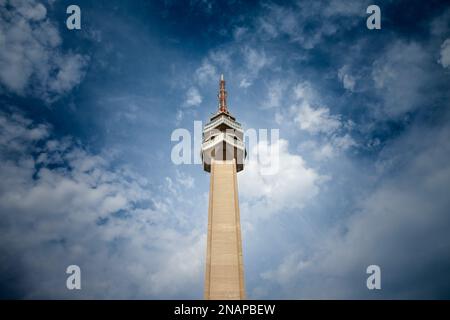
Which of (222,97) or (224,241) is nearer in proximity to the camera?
(224,241)

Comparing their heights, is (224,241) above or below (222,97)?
below

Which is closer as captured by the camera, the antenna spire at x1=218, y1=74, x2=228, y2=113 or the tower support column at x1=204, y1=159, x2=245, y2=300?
the tower support column at x1=204, y1=159, x2=245, y2=300

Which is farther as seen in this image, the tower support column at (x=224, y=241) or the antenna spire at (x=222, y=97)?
the antenna spire at (x=222, y=97)

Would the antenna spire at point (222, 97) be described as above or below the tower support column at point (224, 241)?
above

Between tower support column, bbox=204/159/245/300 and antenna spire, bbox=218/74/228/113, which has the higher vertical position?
antenna spire, bbox=218/74/228/113
